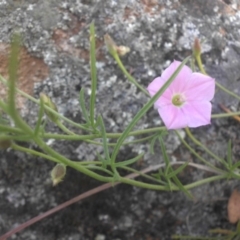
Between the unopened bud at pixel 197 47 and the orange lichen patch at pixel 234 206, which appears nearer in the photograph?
the unopened bud at pixel 197 47

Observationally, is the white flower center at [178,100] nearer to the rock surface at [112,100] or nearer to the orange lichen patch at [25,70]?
the rock surface at [112,100]

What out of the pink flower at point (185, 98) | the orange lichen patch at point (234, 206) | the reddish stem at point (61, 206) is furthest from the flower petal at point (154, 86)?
the orange lichen patch at point (234, 206)

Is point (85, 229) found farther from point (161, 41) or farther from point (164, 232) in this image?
point (161, 41)

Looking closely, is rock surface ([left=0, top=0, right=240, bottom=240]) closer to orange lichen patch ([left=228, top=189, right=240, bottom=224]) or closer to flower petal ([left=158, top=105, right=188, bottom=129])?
orange lichen patch ([left=228, top=189, right=240, bottom=224])

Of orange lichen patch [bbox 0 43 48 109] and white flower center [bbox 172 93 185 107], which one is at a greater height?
orange lichen patch [bbox 0 43 48 109]

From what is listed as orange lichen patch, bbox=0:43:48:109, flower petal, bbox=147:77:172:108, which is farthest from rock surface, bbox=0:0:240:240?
flower petal, bbox=147:77:172:108

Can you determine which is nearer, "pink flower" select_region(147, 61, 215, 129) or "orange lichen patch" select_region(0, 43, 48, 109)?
"pink flower" select_region(147, 61, 215, 129)
